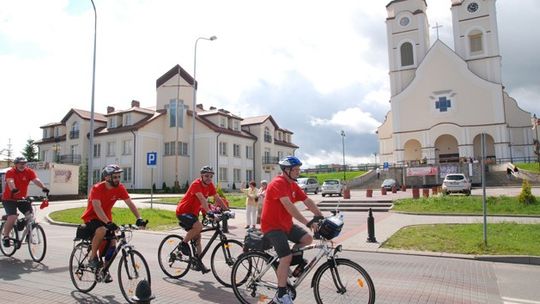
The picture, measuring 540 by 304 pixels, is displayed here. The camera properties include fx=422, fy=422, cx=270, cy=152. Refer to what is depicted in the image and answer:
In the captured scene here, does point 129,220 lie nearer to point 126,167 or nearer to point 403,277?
point 403,277

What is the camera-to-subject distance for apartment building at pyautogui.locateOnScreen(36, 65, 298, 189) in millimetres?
50375

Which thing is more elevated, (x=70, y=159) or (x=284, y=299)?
(x=70, y=159)

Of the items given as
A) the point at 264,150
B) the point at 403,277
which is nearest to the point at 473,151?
the point at 264,150

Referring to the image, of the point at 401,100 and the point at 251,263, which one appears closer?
the point at 251,263

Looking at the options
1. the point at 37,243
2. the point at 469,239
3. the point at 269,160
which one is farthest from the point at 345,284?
the point at 269,160

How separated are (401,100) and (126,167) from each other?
3882cm

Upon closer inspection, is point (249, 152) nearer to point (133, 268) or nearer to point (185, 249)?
point (185, 249)

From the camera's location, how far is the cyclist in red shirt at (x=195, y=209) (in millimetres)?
7324

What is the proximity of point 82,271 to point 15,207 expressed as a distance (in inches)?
148

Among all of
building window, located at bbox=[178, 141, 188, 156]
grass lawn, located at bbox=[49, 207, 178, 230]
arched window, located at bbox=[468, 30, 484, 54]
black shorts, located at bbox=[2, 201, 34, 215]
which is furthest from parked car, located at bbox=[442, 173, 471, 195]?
arched window, located at bbox=[468, 30, 484, 54]

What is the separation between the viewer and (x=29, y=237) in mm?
9078

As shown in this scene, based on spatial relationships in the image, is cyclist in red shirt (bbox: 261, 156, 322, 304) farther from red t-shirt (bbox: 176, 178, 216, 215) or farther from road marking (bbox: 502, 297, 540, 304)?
road marking (bbox: 502, 297, 540, 304)

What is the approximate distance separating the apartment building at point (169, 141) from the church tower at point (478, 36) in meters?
30.6

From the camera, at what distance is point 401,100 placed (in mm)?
61031
